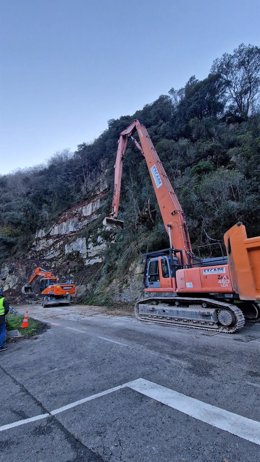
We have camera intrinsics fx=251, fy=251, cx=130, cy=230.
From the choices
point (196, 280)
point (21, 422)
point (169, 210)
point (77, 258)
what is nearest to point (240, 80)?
point (169, 210)

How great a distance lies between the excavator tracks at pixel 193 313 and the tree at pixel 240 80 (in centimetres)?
2363

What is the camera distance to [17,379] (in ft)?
14.3

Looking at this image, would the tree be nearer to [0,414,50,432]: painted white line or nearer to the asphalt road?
the asphalt road

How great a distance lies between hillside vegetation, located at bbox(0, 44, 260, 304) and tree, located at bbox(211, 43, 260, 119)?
3.6 inches

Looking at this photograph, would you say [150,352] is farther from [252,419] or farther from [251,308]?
[251,308]

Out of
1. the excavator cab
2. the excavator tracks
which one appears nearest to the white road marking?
the excavator tracks

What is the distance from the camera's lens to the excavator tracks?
6.80 m

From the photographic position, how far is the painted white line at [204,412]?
2521 mm

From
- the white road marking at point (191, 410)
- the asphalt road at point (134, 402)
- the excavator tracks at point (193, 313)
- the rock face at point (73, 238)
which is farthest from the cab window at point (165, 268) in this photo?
the rock face at point (73, 238)

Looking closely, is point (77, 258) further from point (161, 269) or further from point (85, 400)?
point (85, 400)

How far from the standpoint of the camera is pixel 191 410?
2.93 m

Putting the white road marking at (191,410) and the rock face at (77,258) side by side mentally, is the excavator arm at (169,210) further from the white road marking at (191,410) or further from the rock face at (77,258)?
the white road marking at (191,410)

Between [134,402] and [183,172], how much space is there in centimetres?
1800

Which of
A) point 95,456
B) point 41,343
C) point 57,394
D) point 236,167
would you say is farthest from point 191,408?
point 236,167
